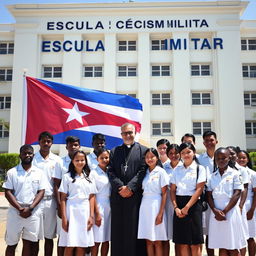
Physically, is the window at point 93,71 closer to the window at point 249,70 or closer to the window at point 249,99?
the window at point 249,70

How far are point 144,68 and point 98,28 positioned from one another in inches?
199

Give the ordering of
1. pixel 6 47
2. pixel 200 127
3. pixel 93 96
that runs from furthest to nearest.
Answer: pixel 6 47 < pixel 200 127 < pixel 93 96

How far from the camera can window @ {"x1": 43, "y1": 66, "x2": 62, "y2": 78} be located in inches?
975

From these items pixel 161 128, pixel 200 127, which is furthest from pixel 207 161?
pixel 200 127

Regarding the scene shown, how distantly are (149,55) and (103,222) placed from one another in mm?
21192

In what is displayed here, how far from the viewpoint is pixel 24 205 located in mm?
4367

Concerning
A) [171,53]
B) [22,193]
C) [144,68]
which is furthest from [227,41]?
[22,193]

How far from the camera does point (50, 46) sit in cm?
2481

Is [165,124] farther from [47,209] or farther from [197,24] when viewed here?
[47,209]

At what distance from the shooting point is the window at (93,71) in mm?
24672

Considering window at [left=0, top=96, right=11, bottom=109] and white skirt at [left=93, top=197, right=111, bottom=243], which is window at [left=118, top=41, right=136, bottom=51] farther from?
white skirt at [left=93, top=197, right=111, bottom=243]

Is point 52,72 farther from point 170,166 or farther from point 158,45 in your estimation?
point 170,166

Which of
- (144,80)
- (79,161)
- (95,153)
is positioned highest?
(144,80)

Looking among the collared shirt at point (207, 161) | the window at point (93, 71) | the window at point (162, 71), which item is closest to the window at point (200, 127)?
the window at point (162, 71)
